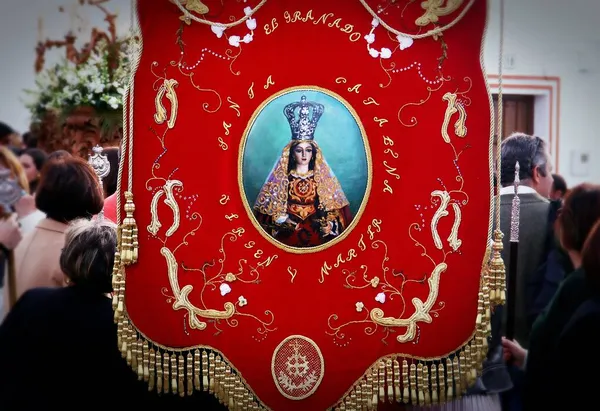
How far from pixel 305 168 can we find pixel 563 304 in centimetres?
81

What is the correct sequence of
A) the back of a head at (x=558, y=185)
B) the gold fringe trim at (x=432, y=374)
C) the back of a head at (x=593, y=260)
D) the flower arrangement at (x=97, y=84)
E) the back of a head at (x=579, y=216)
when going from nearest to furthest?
1. the back of a head at (x=593, y=260)
2. the gold fringe trim at (x=432, y=374)
3. the back of a head at (x=579, y=216)
4. the flower arrangement at (x=97, y=84)
5. the back of a head at (x=558, y=185)

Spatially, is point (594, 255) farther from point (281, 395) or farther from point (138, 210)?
point (138, 210)

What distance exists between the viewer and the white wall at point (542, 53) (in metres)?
6.88

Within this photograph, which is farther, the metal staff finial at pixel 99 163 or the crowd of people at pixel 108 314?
the metal staff finial at pixel 99 163

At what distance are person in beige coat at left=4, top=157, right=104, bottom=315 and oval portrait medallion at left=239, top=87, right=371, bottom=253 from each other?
0.84 meters

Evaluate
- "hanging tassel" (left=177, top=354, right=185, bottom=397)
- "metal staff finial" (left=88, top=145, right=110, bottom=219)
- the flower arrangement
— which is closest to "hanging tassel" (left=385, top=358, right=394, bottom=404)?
"hanging tassel" (left=177, top=354, right=185, bottom=397)

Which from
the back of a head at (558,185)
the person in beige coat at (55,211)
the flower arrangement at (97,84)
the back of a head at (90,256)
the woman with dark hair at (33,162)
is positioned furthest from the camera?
the back of a head at (558,185)

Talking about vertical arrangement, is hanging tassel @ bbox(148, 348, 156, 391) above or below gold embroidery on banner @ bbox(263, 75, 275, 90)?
below

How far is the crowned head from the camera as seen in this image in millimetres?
2459

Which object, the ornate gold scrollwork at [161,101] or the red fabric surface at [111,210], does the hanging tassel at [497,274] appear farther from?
the red fabric surface at [111,210]

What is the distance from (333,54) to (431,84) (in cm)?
28

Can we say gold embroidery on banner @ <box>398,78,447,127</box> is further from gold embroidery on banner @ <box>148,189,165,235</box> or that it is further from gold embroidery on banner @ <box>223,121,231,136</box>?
gold embroidery on banner @ <box>148,189,165,235</box>

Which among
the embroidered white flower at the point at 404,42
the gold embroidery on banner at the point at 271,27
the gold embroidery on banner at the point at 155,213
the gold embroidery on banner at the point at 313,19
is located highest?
the gold embroidery on banner at the point at 313,19

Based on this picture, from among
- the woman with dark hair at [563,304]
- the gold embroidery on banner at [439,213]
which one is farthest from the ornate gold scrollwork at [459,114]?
the woman with dark hair at [563,304]
